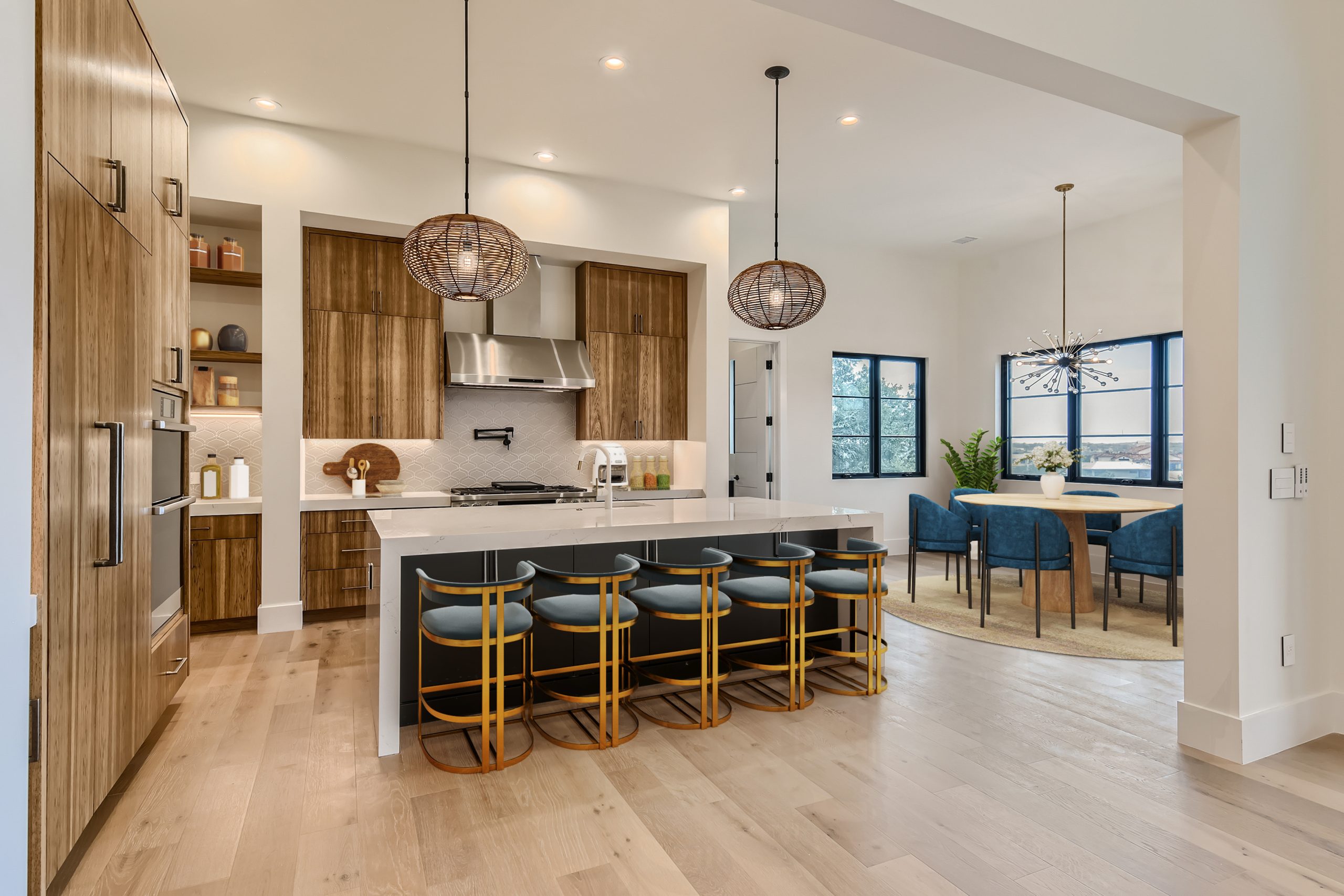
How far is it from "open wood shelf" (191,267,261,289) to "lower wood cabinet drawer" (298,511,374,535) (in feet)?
5.17

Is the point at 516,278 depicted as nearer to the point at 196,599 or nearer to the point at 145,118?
the point at 145,118

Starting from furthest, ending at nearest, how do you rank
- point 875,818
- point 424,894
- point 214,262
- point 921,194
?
point 921,194 < point 214,262 < point 875,818 < point 424,894

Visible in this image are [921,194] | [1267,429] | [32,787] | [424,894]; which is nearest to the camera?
[32,787]

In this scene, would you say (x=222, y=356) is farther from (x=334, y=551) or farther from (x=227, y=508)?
(x=334, y=551)

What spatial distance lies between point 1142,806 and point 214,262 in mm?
5700

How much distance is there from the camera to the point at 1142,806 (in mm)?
2393

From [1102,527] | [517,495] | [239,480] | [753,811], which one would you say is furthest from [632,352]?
[753,811]

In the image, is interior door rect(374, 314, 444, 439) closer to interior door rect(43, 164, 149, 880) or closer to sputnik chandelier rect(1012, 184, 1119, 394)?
interior door rect(43, 164, 149, 880)

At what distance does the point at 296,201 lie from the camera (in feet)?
15.8

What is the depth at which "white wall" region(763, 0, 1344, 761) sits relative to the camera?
272 centimetres

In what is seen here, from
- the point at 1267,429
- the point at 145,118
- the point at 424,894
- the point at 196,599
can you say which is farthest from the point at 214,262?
the point at 1267,429

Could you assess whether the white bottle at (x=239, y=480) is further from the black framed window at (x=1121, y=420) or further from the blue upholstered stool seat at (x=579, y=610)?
the black framed window at (x=1121, y=420)

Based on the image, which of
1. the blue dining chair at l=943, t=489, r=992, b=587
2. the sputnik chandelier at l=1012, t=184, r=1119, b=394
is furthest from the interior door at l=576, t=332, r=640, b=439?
the sputnik chandelier at l=1012, t=184, r=1119, b=394

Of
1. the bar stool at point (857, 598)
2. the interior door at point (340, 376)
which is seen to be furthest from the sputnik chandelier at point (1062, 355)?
the interior door at point (340, 376)
